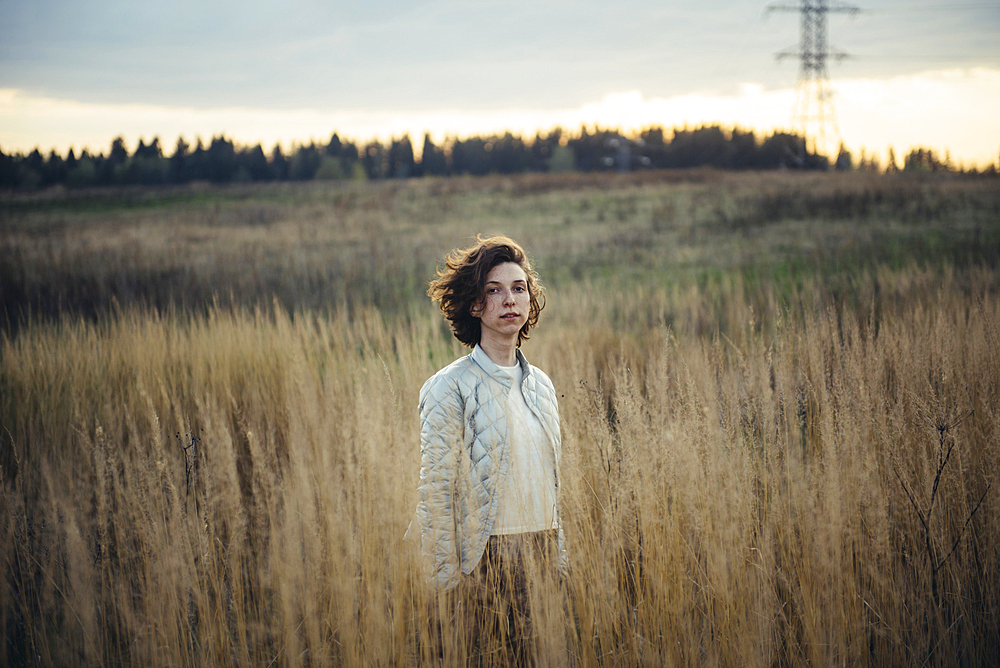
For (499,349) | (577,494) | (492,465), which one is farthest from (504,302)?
(577,494)

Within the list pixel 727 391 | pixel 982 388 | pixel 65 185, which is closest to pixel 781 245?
pixel 982 388

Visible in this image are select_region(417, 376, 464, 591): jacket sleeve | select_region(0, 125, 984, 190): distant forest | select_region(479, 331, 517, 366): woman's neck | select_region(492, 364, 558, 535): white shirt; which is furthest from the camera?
select_region(0, 125, 984, 190): distant forest

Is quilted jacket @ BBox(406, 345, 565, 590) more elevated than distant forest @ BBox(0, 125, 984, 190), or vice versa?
distant forest @ BBox(0, 125, 984, 190)

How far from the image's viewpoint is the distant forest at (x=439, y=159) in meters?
39.3

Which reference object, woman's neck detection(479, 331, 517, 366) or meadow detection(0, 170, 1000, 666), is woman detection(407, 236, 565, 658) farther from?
meadow detection(0, 170, 1000, 666)

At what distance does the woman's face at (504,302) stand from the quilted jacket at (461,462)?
0.44ft

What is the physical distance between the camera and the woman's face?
7.40ft

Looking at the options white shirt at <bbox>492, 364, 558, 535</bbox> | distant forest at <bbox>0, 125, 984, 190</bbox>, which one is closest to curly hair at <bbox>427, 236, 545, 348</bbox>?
white shirt at <bbox>492, 364, 558, 535</bbox>

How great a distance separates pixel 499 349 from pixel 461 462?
506 mm

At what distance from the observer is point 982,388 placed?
3527 millimetres

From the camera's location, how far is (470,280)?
7.86 feet

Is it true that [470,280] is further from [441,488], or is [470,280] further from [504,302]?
[441,488]

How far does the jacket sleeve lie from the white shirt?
0.61 feet

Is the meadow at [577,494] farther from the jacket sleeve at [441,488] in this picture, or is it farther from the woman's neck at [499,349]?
the woman's neck at [499,349]
